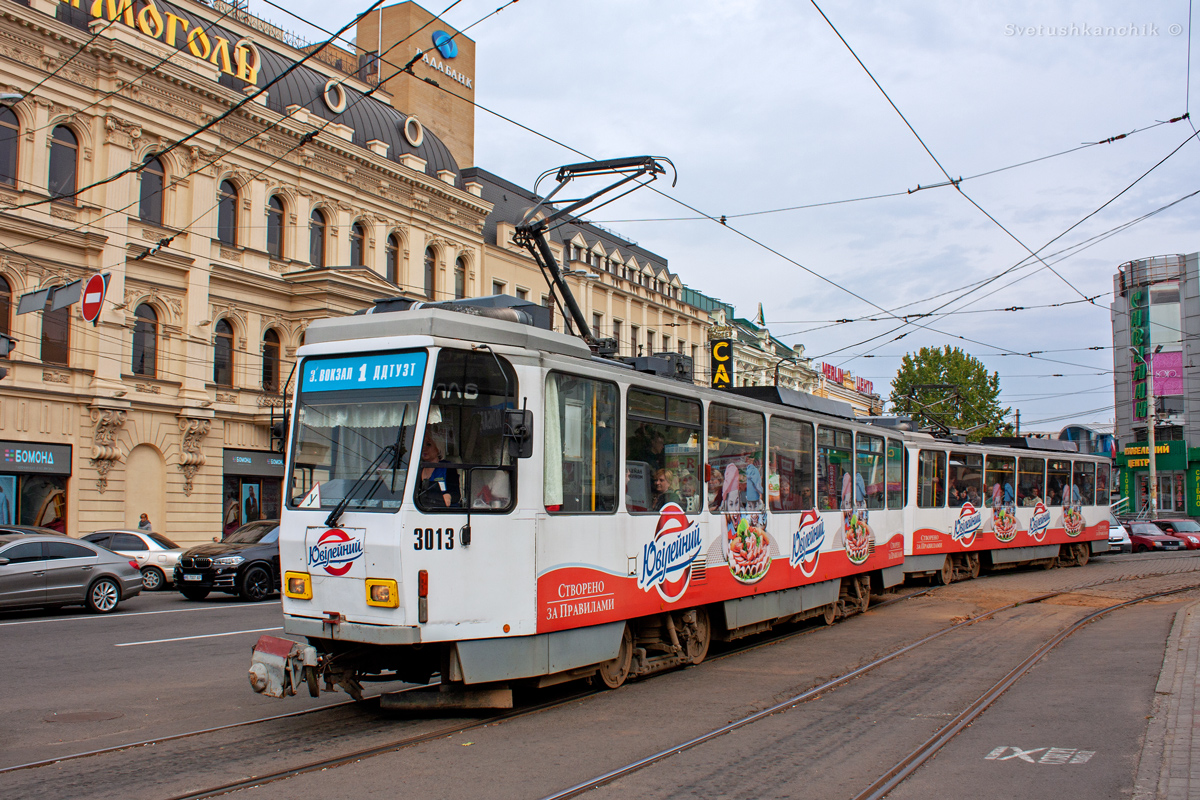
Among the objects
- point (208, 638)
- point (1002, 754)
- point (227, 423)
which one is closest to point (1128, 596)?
point (1002, 754)

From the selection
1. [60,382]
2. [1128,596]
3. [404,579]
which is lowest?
[1128,596]

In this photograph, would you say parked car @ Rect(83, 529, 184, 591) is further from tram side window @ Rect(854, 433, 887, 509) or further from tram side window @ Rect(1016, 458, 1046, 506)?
tram side window @ Rect(1016, 458, 1046, 506)

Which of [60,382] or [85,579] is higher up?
[60,382]

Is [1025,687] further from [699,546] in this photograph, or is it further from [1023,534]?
[1023,534]

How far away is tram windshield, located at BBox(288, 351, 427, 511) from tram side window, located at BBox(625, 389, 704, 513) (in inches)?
96.8

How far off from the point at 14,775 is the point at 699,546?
6399 mm

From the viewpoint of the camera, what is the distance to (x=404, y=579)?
24.5 ft

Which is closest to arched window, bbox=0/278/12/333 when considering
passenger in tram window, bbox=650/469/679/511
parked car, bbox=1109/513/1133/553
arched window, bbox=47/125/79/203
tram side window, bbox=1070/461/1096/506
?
arched window, bbox=47/125/79/203

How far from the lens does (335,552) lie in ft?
25.5

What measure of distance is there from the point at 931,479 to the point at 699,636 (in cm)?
1181

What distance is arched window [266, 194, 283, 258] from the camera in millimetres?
32594

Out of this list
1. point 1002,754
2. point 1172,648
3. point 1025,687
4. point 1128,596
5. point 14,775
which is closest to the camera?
point 14,775

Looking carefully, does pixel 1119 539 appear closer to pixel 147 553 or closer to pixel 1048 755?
pixel 147 553

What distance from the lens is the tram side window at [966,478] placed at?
22594mm
